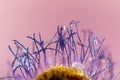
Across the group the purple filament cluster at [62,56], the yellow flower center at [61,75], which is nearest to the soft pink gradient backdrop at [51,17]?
the purple filament cluster at [62,56]

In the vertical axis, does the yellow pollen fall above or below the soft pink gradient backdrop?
below

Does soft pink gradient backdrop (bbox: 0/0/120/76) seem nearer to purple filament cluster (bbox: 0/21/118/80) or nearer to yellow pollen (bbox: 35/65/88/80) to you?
purple filament cluster (bbox: 0/21/118/80)

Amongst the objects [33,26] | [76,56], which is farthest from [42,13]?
[76,56]

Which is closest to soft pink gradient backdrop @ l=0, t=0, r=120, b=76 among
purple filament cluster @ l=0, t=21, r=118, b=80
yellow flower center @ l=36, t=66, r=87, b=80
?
purple filament cluster @ l=0, t=21, r=118, b=80

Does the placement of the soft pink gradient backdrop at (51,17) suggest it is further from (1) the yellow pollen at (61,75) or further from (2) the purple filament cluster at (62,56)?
(1) the yellow pollen at (61,75)

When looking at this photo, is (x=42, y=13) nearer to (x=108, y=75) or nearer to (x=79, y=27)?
(x=79, y=27)

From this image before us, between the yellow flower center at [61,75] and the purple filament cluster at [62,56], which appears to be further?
the purple filament cluster at [62,56]

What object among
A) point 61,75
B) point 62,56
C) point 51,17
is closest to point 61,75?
point 61,75
